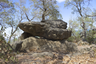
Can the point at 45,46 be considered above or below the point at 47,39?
below

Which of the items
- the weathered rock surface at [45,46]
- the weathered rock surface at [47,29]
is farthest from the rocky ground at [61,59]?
the weathered rock surface at [47,29]

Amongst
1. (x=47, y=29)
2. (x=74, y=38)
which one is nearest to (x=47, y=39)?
(x=47, y=29)

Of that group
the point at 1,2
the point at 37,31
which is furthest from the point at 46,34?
the point at 1,2

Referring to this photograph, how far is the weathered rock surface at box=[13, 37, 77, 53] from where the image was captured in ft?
19.3

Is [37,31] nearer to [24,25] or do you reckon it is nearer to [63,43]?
[24,25]

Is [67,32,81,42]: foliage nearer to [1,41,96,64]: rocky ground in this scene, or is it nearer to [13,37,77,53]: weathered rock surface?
[13,37,77,53]: weathered rock surface

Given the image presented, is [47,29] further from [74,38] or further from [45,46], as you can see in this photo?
[74,38]

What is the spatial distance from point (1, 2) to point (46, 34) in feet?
13.8

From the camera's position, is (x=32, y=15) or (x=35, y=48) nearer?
(x=35, y=48)

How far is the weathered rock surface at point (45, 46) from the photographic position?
5891 mm

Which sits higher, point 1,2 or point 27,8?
point 27,8

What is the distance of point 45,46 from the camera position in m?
6.02

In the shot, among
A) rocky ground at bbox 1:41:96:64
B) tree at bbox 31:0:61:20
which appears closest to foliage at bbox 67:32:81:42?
tree at bbox 31:0:61:20

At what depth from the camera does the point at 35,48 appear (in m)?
5.95
